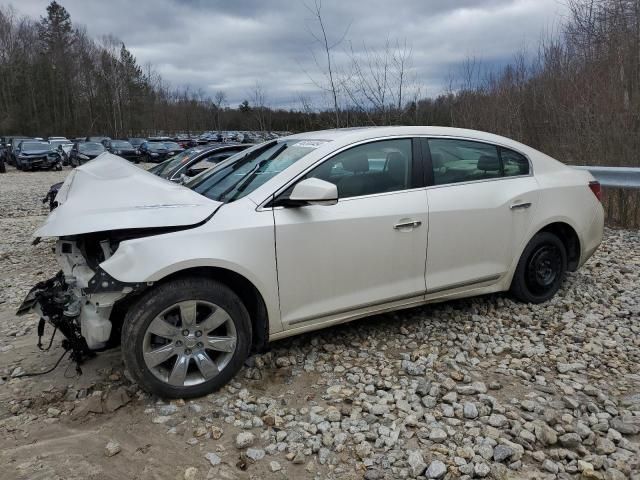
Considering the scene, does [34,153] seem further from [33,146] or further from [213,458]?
[213,458]

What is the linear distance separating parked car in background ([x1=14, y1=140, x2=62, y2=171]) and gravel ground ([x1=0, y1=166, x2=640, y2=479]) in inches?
1007

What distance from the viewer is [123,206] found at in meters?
3.10

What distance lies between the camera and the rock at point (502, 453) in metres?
2.57

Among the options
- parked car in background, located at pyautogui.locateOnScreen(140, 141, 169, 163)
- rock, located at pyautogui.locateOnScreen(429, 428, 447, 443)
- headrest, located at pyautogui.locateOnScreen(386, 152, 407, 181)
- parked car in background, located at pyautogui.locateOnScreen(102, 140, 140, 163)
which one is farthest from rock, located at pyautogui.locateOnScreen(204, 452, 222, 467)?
parked car in background, located at pyautogui.locateOnScreen(140, 141, 169, 163)

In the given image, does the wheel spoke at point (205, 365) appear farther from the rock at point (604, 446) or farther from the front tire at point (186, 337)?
the rock at point (604, 446)

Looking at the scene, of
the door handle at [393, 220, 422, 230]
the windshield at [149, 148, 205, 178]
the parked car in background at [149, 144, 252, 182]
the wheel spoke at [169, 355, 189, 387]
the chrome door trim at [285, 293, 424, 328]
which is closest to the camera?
the wheel spoke at [169, 355, 189, 387]

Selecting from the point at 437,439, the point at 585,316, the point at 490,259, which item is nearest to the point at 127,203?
the point at 437,439

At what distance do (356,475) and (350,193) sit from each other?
1799 millimetres

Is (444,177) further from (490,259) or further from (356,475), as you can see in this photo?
(356,475)

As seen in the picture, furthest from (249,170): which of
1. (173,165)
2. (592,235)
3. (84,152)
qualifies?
(84,152)

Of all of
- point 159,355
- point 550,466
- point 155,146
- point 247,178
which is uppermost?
point 155,146

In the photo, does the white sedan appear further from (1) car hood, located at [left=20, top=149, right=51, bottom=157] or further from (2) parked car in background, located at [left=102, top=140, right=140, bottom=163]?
(2) parked car in background, located at [left=102, top=140, right=140, bottom=163]

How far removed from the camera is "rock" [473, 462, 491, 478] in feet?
8.09

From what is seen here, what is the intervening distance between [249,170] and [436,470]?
7.73 feet
